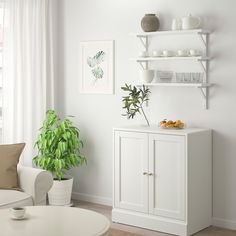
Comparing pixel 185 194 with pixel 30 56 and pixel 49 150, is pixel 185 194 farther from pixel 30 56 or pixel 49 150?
pixel 30 56

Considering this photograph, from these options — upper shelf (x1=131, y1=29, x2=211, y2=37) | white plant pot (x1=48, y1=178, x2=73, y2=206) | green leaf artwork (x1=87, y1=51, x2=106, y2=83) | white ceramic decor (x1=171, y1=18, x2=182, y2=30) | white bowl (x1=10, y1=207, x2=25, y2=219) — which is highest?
white ceramic decor (x1=171, y1=18, x2=182, y2=30)

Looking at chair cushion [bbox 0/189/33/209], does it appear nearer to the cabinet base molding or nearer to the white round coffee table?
the white round coffee table

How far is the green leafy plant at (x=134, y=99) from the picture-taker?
5461 millimetres

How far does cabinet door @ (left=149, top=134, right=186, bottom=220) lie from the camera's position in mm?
4961

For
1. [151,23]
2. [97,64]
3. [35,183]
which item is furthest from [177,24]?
[35,183]

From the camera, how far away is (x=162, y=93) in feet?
18.1

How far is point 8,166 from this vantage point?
15.7 ft

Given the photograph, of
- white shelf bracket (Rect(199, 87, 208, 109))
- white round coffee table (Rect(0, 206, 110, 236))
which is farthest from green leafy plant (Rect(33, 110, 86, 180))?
white round coffee table (Rect(0, 206, 110, 236))

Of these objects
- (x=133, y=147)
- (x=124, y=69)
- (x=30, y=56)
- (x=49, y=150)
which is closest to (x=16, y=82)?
(x=30, y=56)

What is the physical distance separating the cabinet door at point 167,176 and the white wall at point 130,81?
44 centimetres

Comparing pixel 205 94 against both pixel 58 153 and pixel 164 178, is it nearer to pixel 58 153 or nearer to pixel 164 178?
pixel 164 178

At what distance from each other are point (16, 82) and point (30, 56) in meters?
0.34

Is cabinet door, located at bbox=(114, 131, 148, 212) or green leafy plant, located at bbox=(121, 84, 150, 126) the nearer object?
cabinet door, located at bbox=(114, 131, 148, 212)

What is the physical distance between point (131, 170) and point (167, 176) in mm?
419
